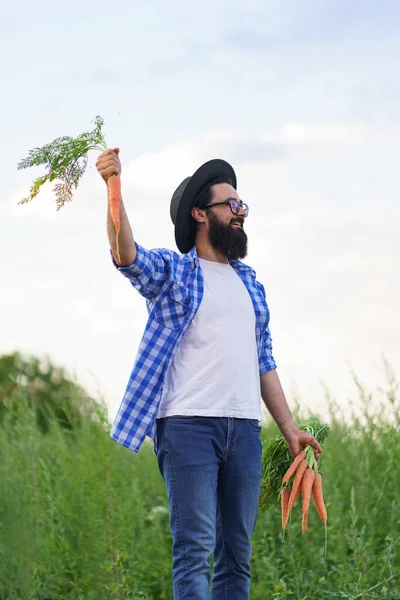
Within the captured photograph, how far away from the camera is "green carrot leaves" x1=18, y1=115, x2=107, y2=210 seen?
3.46 m

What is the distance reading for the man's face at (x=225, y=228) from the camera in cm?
370

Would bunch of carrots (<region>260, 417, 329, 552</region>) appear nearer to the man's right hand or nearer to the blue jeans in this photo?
the blue jeans

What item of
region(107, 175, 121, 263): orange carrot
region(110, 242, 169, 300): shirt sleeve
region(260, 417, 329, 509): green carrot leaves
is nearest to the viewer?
region(107, 175, 121, 263): orange carrot

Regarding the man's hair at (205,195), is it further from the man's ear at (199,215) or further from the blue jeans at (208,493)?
the blue jeans at (208,493)

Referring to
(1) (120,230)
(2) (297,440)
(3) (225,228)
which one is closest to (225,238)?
(3) (225,228)

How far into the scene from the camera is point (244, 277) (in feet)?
12.6

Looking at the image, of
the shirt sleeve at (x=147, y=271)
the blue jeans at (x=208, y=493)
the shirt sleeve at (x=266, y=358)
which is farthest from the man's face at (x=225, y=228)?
the blue jeans at (x=208, y=493)

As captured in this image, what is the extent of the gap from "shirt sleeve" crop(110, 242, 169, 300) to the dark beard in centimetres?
30

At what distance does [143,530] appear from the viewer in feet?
18.4

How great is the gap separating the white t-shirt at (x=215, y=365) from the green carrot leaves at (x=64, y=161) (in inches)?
26.1

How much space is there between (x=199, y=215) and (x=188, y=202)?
0.07m

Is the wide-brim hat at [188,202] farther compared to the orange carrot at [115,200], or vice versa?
the wide-brim hat at [188,202]

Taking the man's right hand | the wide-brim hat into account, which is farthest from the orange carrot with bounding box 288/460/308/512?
the man's right hand

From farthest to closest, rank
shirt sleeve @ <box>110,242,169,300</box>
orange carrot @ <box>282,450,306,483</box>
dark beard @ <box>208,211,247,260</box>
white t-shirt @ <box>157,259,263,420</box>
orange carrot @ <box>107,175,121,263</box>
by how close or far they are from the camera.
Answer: orange carrot @ <box>282,450,306,483</box>, dark beard @ <box>208,211,247,260</box>, white t-shirt @ <box>157,259,263,420</box>, shirt sleeve @ <box>110,242,169,300</box>, orange carrot @ <box>107,175,121,263</box>
